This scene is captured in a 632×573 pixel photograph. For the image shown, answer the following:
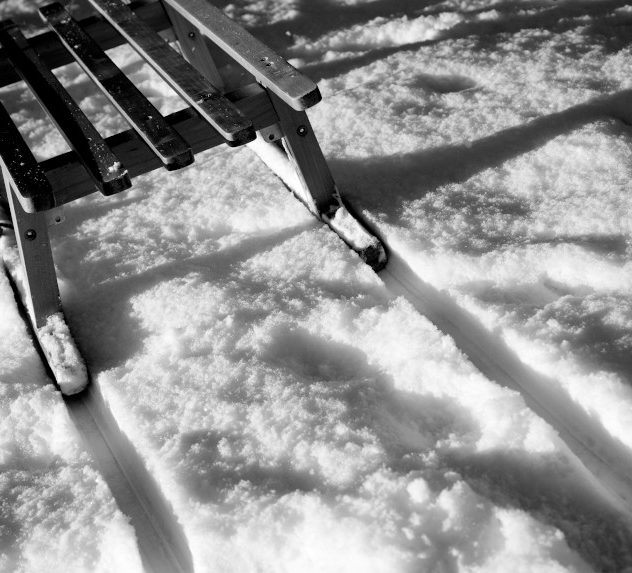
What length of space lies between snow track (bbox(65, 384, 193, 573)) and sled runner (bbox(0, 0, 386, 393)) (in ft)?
0.32

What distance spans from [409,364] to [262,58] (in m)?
0.88

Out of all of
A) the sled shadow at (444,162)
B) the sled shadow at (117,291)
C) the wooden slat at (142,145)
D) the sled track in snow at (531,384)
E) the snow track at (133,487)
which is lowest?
the sled track in snow at (531,384)

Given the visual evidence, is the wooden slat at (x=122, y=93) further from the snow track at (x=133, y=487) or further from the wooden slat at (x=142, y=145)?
the snow track at (x=133, y=487)

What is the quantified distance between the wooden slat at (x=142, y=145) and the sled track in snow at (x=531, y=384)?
1.82ft

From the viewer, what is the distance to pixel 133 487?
1.59 m

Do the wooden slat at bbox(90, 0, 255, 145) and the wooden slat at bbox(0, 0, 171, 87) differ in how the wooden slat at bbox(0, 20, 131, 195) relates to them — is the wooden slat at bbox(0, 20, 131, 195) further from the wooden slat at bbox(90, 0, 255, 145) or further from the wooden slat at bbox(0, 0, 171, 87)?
the wooden slat at bbox(90, 0, 255, 145)

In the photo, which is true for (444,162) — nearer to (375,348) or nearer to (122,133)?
(375,348)

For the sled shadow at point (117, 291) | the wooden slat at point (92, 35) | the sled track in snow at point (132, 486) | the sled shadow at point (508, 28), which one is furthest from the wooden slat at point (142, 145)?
the sled shadow at point (508, 28)

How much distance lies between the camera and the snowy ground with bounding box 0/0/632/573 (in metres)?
1.40

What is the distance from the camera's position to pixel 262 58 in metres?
1.87

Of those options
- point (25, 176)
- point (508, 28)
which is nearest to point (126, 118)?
point (25, 176)

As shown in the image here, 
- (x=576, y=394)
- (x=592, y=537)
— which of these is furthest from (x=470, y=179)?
(x=592, y=537)

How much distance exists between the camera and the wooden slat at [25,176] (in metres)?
1.57

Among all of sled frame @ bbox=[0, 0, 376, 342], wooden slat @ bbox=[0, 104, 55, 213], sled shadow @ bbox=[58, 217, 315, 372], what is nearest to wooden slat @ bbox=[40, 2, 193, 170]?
sled frame @ bbox=[0, 0, 376, 342]
